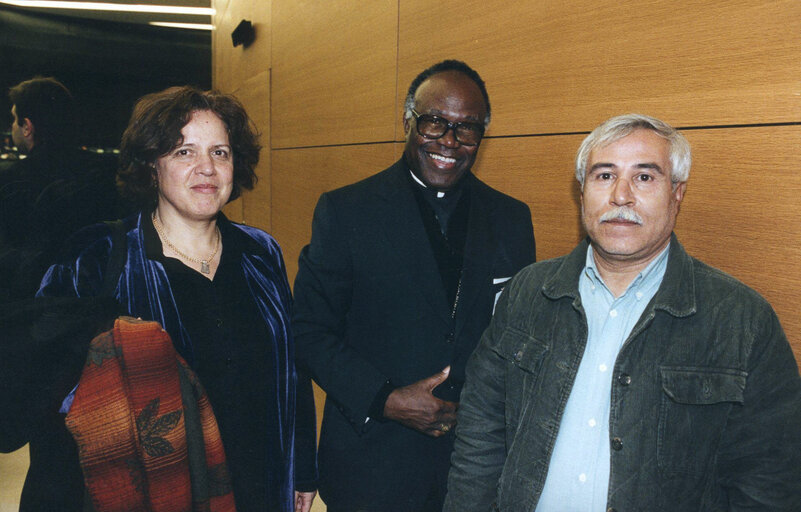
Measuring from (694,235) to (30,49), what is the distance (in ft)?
15.8

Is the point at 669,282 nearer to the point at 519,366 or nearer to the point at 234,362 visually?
the point at 519,366

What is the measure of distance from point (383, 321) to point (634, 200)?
2.68 feet

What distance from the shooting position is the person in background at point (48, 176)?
88.4 inches

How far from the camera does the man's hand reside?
1551mm

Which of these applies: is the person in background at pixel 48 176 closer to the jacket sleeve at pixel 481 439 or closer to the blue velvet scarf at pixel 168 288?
the blue velvet scarf at pixel 168 288

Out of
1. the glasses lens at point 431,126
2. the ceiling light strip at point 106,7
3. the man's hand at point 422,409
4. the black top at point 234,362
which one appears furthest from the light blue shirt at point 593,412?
the ceiling light strip at point 106,7

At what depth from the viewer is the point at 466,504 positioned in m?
1.42

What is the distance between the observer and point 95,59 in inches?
185

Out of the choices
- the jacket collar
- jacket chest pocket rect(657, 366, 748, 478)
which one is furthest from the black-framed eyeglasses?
jacket chest pocket rect(657, 366, 748, 478)

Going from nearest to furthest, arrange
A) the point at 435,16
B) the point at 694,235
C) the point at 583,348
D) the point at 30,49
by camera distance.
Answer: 1. the point at 583,348
2. the point at 694,235
3. the point at 435,16
4. the point at 30,49

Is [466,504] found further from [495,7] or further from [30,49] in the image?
[30,49]

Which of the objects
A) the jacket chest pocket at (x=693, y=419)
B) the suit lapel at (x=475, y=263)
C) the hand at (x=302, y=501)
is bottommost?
the hand at (x=302, y=501)

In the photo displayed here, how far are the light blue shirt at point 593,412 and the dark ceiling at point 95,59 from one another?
3504mm

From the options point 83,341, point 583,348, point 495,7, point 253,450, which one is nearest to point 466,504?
point 583,348
